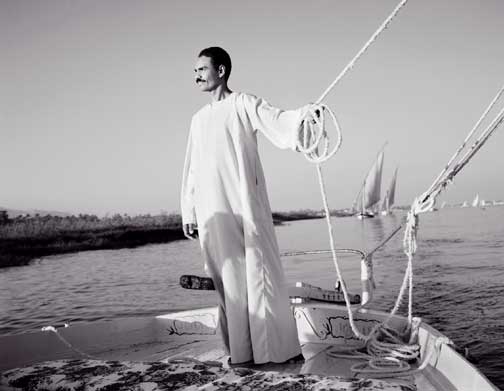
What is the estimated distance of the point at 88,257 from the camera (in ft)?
76.9

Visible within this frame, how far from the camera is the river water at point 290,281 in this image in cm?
817

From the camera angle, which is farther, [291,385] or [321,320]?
[321,320]

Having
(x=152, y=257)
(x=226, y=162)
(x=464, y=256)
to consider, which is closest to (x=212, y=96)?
(x=226, y=162)

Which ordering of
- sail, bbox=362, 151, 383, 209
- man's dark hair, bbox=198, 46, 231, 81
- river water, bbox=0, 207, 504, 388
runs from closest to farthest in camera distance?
man's dark hair, bbox=198, 46, 231, 81
river water, bbox=0, 207, 504, 388
sail, bbox=362, 151, 383, 209

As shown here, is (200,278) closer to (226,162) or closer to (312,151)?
(226,162)

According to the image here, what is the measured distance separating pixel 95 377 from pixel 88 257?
2283cm

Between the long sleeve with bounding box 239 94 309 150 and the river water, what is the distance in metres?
4.23

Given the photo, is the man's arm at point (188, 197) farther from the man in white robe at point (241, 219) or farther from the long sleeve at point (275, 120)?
the long sleeve at point (275, 120)

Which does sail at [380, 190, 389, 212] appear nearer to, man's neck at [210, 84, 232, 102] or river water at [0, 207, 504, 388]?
river water at [0, 207, 504, 388]

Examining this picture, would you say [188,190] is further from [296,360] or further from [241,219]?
[296,360]

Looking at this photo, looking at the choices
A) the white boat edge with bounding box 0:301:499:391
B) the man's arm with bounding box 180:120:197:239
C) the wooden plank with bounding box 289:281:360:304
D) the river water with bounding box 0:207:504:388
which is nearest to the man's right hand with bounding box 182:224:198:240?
the man's arm with bounding box 180:120:197:239

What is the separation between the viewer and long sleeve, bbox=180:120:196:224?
340 cm

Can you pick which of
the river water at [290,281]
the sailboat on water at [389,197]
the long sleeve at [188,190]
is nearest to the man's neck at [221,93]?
the long sleeve at [188,190]

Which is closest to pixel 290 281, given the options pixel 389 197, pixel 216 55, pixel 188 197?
pixel 188 197
